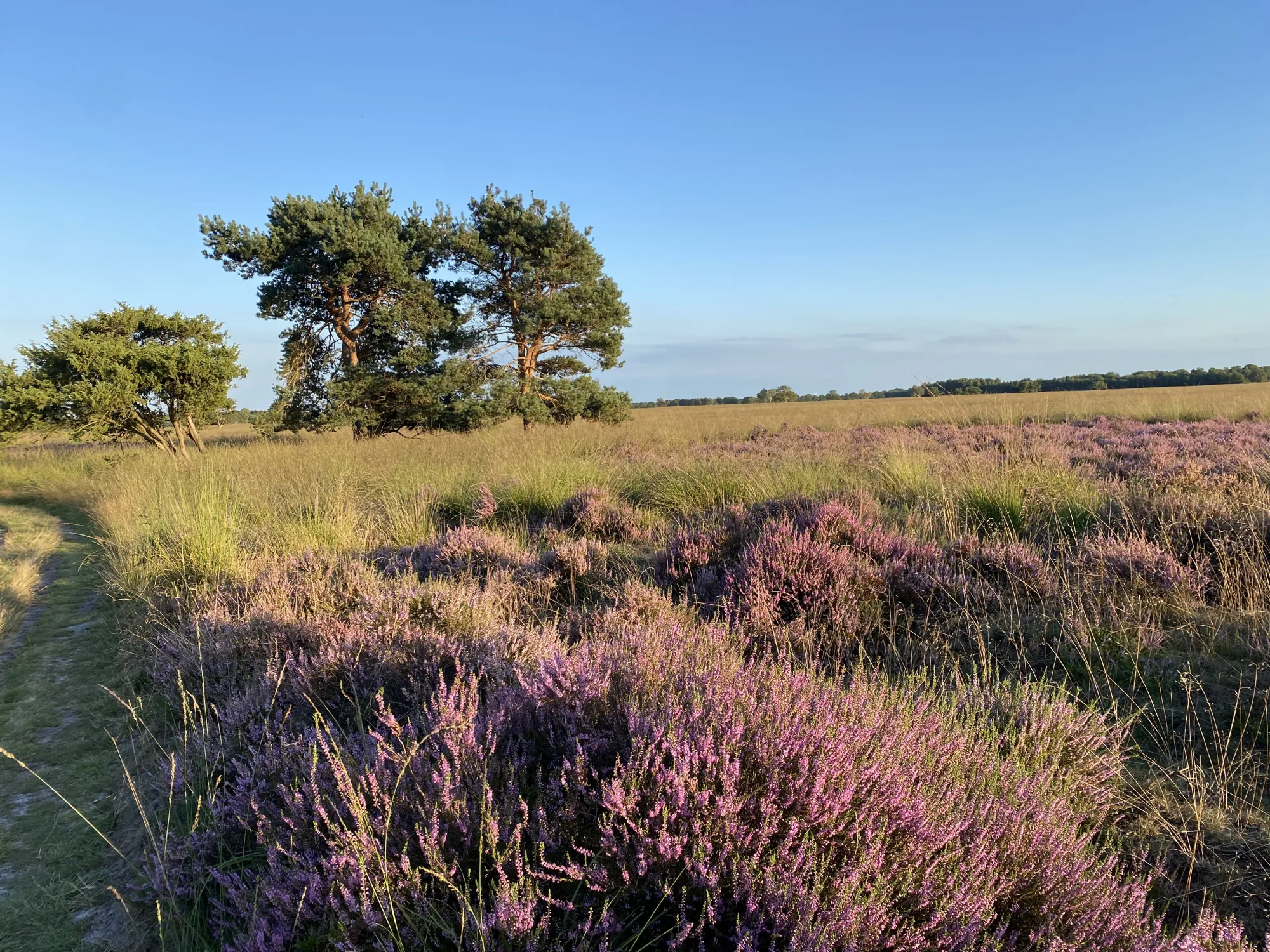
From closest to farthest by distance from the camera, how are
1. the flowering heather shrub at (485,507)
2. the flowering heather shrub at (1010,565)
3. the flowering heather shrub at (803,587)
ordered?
the flowering heather shrub at (803,587) < the flowering heather shrub at (1010,565) < the flowering heather shrub at (485,507)

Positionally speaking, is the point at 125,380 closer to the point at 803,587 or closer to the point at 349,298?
the point at 349,298

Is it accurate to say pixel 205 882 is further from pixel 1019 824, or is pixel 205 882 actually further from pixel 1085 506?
pixel 1085 506

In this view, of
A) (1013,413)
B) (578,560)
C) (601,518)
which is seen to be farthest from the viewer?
(1013,413)

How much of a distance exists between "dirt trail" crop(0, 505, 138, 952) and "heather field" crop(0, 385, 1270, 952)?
121 mm

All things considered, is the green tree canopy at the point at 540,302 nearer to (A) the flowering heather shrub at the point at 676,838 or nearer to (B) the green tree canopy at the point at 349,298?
(B) the green tree canopy at the point at 349,298

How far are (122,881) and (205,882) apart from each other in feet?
2.46

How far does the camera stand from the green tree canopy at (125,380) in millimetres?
14625

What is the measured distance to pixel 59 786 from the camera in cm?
300

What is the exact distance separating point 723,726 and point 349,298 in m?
19.4

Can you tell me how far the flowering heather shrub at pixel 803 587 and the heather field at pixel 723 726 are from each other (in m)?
0.03

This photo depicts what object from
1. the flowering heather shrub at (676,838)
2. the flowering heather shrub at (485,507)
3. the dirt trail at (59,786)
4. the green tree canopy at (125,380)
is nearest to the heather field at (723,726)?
the flowering heather shrub at (676,838)

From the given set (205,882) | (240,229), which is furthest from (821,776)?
(240,229)

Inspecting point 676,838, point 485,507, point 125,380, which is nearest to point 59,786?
point 676,838

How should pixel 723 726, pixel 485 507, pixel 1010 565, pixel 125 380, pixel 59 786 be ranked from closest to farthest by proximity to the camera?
1. pixel 723 726
2. pixel 59 786
3. pixel 1010 565
4. pixel 485 507
5. pixel 125 380
